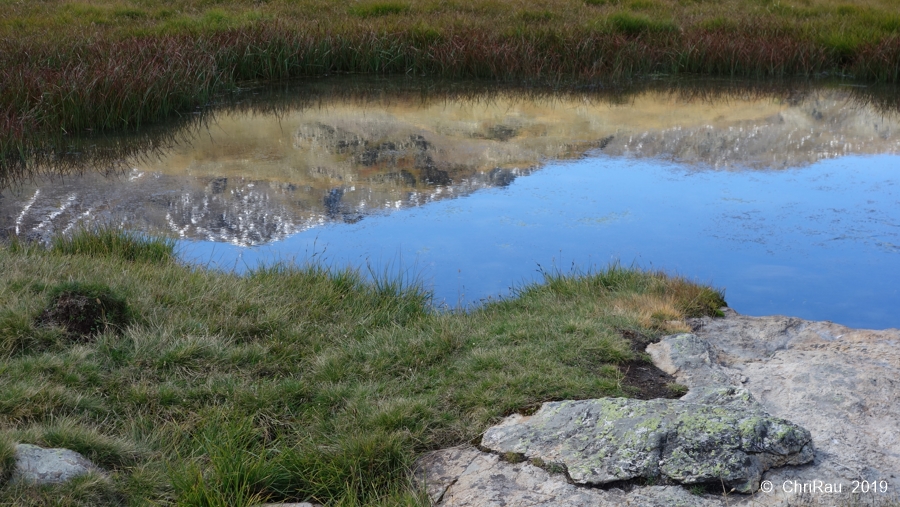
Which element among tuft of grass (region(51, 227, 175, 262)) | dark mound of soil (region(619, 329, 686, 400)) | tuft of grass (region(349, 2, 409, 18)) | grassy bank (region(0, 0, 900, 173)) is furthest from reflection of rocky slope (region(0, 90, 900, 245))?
tuft of grass (region(349, 2, 409, 18))

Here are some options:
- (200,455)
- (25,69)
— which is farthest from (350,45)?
(200,455)

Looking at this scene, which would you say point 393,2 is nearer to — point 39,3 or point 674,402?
point 39,3

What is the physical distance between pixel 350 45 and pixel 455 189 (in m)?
6.63

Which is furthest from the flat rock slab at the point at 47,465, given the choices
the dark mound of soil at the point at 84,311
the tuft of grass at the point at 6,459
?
the dark mound of soil at the point at 84,311

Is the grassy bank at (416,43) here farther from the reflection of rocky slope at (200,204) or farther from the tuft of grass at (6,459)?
the tuft of grass at (6,459)

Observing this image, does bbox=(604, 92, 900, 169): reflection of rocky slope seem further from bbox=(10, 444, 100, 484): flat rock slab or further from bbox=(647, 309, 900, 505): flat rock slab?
bbox=(10, 444, 100, 484): flat rock slab

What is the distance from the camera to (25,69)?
9.48m

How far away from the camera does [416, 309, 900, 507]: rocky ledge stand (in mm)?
2793

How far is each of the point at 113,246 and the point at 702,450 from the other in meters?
4.09

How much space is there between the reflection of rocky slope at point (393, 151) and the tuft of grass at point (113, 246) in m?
0.85

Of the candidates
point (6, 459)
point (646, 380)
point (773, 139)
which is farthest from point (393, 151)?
point (6, 459)

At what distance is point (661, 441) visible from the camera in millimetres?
2949

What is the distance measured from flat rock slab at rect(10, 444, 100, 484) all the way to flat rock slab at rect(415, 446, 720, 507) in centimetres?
119

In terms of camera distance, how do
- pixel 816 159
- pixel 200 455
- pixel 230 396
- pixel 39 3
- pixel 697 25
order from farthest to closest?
pixel 39 3 → pixel 697 25 → pixel 816 159 → pixel 230 396 → pixel 200 455
